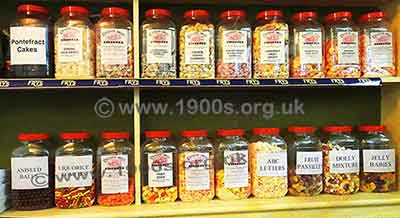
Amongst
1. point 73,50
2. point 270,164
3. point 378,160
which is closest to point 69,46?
point 73,50

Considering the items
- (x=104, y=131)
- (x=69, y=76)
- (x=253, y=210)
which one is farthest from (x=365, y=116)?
(x=69, y=76)

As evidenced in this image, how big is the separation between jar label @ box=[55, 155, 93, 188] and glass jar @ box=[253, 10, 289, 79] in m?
0.67

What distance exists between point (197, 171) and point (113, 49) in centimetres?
51

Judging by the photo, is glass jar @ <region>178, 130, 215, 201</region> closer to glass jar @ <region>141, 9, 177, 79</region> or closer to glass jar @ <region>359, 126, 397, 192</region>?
glass jar @ <region>141, 9, 177, 79</region>

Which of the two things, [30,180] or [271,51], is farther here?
[271,51]

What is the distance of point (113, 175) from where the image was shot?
1328 mm

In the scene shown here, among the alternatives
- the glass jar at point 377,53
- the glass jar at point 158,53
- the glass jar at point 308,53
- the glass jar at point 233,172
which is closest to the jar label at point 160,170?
the glass jar at point 233,172

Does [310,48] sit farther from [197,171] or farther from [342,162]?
[197,171]

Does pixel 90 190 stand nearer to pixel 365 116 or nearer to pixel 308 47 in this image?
pixel 308 47

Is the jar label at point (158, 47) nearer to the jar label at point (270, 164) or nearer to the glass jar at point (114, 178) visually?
the glass jar at point (114, 178)

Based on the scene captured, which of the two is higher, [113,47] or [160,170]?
[113,47]

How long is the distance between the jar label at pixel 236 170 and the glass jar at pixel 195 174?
0.05 metres

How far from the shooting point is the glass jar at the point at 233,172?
54.4 inches

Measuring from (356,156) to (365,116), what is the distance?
31 cm
